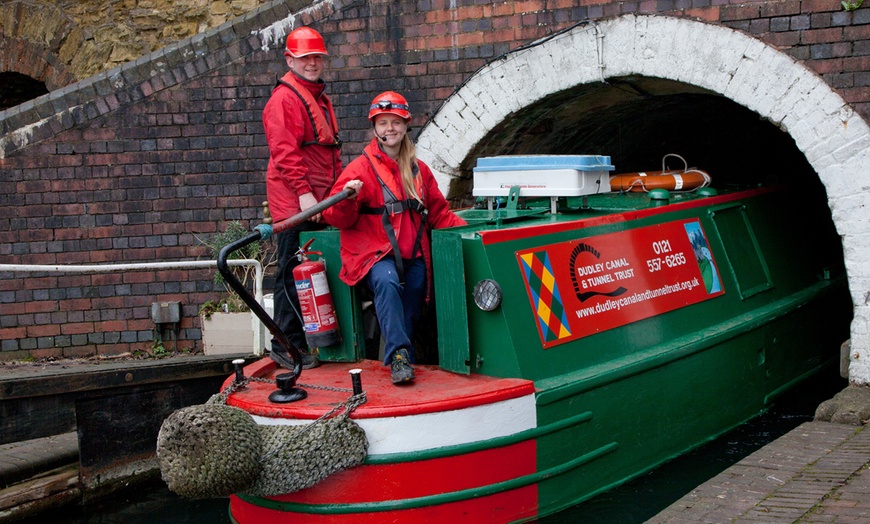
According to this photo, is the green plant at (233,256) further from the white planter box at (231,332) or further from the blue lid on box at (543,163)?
the blue lid on box at (543,163)

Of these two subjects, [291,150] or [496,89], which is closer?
[291,150]

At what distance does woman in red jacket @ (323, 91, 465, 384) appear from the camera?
5.27 m

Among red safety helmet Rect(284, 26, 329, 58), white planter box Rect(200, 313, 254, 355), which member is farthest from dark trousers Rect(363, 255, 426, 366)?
white planter box Rect(200, 313, 254, 355)

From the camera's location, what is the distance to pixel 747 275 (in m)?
7.38

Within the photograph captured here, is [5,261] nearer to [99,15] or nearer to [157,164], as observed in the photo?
[157,164]

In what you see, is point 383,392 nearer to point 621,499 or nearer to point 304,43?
point 621,499

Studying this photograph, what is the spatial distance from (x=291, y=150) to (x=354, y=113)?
111 inches

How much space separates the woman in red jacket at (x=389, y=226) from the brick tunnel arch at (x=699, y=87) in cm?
255

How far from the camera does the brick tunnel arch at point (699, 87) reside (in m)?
6.85

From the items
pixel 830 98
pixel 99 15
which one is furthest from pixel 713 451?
pixel 99 15

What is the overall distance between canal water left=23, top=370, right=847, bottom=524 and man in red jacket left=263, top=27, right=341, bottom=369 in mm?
1401

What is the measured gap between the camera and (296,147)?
5.57m

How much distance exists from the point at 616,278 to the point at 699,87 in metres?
2.20

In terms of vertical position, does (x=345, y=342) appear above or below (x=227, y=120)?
below
